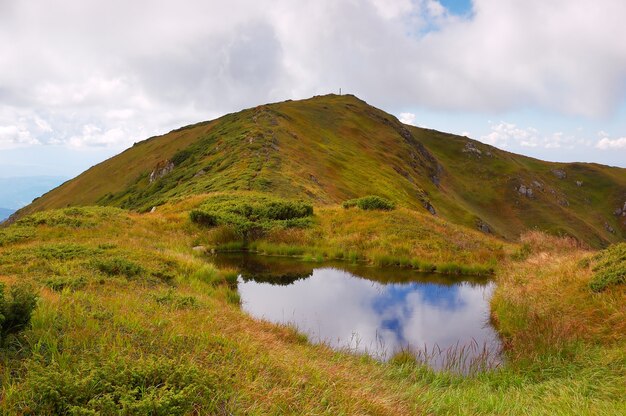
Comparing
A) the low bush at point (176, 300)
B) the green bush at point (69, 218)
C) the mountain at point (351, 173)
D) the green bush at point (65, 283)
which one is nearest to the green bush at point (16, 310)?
the low bush at point (176, 300)

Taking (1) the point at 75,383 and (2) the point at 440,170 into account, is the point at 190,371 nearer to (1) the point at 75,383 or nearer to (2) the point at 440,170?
(1) the point at 75,383

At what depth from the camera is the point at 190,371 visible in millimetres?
6480

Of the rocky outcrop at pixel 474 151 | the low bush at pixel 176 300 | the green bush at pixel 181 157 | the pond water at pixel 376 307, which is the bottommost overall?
the pond water at pixel 376 307

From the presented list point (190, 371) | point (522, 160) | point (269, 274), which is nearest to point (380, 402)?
point (190, 371)

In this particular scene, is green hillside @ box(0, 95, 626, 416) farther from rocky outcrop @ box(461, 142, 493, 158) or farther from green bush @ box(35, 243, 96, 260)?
rocky outcrop @ box(461, 142, 493, 158)

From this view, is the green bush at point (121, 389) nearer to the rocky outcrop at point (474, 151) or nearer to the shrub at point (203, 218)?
the shrub at point (203, 218)

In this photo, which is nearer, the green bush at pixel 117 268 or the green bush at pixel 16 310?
the green bush at pixel 16 310

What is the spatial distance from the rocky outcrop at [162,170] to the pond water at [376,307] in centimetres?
5117

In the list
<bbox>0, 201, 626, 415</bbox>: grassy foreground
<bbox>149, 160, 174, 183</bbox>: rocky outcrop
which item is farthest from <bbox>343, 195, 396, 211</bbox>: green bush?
<bbox>149, 160, 174, 183</bbox>: rocky outcrop

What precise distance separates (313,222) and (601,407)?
22.5 m

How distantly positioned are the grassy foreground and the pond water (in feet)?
3.03

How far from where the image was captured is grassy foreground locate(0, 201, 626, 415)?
19.8 feet

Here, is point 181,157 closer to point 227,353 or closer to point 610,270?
point 610,270

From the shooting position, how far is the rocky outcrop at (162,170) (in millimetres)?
72312
